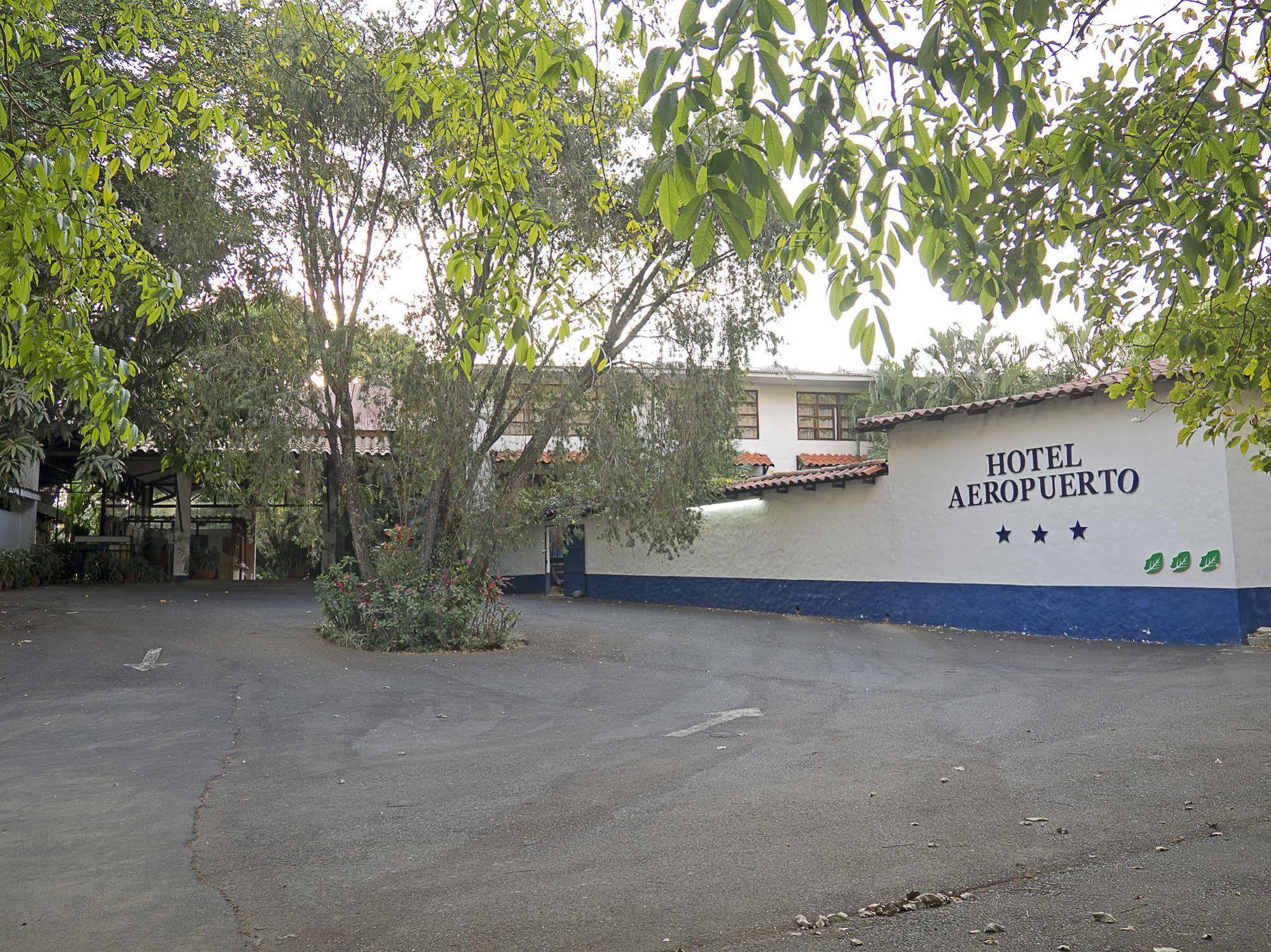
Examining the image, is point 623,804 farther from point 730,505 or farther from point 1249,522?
point 730,505

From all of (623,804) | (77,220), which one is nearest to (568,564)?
(623,804)

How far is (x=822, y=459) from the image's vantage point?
29.3 m

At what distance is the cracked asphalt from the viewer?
157 inches

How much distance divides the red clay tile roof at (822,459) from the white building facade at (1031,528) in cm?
877

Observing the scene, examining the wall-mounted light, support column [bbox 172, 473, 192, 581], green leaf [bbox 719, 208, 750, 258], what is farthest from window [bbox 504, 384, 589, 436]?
support column [bbox 172, 473, 192, 581]

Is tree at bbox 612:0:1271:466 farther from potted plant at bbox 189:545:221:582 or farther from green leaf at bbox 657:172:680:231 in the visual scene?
potted plant at bbox 189:545:221:582

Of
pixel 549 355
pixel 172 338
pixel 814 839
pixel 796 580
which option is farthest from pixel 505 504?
pixel 814 839

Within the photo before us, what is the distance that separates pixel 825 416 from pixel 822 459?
56.0 inches

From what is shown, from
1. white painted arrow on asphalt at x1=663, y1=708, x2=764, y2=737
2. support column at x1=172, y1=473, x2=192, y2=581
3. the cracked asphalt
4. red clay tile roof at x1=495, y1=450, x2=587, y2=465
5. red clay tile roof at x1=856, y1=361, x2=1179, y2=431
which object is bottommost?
white painted arrow on asphalt at x1=663, y1=708, x2=764, y2=737

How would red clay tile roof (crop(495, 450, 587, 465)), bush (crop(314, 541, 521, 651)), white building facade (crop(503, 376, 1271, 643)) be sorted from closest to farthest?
white building facade (crop(503, 376, 1271, 643))
bush (crop(314, 541, 521, 651))
red clay tile roof (crop(495, 450, 587, 465))

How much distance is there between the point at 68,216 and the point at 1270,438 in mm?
7188

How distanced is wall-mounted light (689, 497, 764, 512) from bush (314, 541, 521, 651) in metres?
6.85

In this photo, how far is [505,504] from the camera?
14.3 meters

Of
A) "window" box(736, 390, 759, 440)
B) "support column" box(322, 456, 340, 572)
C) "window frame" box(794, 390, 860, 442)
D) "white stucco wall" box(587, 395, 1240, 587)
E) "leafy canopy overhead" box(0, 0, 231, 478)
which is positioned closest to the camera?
"leafy canopy overhead" box(0, 0, 231, 478)
